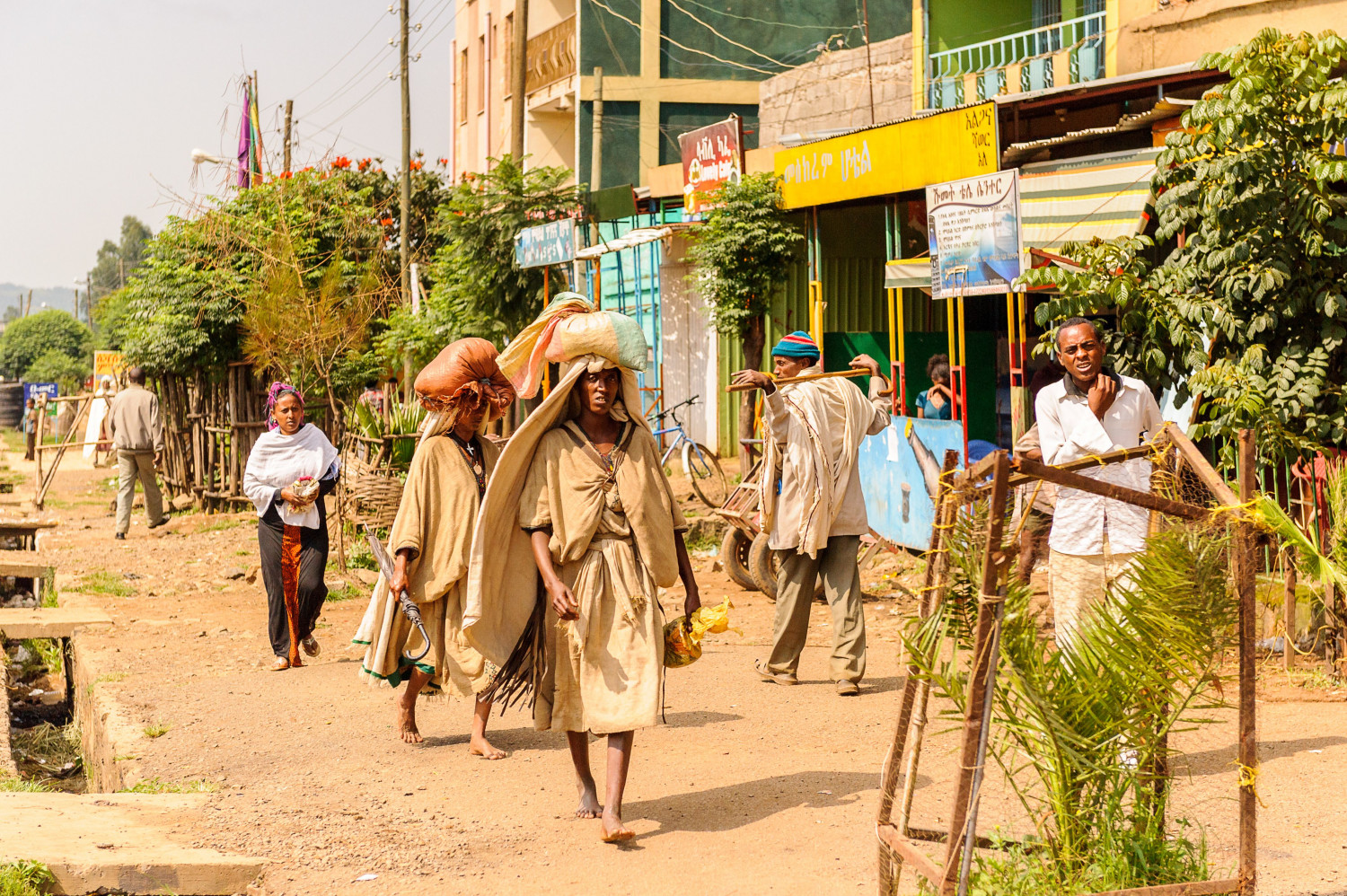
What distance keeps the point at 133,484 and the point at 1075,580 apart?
13.2 meters

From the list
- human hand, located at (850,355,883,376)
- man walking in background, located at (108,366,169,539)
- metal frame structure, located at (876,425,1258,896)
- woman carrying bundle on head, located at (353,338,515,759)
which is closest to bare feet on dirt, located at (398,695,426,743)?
woman carrying bundle on head, located at (353,338,515,759)

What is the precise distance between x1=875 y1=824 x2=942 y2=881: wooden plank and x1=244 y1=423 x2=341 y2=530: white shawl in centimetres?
539

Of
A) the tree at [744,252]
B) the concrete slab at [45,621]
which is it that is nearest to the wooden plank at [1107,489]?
the concrete slab at [45,621]

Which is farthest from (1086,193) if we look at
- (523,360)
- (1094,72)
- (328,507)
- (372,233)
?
(372,233)

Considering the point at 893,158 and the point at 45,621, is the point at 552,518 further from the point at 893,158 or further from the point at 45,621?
the point at 893,158

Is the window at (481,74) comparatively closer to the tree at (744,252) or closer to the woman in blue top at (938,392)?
the tree at (744,252)

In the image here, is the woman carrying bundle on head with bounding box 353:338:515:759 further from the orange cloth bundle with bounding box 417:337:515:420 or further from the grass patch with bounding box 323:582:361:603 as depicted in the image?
the grass patch with bounding box 323:582:361:603

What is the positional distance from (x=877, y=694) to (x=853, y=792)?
1.92 m

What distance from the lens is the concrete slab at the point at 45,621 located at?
30.9ft

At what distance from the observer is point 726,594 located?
10.7 meters

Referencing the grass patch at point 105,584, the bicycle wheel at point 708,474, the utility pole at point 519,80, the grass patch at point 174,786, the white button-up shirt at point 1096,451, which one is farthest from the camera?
the utility pole at point 519,80

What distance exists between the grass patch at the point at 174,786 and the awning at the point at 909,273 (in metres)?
7.26

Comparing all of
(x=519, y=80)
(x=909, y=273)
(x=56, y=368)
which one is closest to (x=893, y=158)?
(x=909, y=273)

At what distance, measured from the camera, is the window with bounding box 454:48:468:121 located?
111 feet
